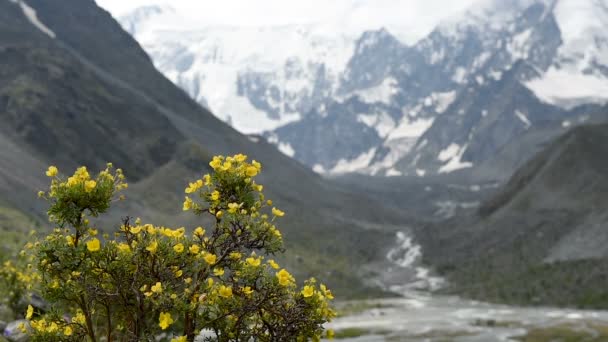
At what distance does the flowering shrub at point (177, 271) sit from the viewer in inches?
464

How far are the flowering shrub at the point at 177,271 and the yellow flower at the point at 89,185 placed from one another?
0.02 meters

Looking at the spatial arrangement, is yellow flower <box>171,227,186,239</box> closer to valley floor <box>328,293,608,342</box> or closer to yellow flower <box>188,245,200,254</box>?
yellow flower <box>188,245,200,254</box>

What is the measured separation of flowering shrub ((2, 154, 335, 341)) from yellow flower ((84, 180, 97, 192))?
0.07ft

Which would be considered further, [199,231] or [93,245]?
[199,231]

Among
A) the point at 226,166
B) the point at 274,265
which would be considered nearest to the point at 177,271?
the point at 274,265

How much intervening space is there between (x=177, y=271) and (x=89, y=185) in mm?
2123

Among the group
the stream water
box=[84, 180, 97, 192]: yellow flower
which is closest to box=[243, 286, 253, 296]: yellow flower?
box=[84, 180, 97, 192]: yellow flower

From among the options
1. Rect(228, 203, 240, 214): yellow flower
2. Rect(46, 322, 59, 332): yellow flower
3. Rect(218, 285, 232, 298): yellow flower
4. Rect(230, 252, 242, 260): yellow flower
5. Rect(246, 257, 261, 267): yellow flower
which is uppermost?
Rect(228, 203, 240, 214): yellow flower

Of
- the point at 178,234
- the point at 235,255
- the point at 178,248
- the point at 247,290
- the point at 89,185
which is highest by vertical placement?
the point at 89,185

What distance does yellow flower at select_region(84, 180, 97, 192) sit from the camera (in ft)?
38.5

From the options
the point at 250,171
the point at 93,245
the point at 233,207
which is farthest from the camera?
the point at 250,171

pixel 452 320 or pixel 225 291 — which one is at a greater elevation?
pixel 452 320

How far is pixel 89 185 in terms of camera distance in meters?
11.8

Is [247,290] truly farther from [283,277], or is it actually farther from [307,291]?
[307,291]
